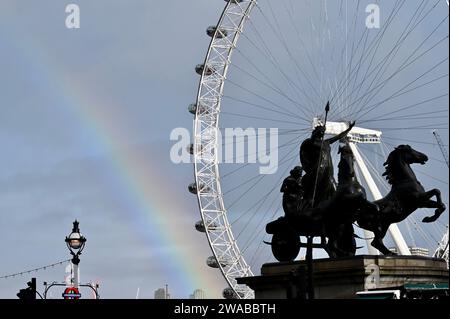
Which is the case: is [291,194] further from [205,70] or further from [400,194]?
[205,70]

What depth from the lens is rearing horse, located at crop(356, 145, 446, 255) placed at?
3291cm

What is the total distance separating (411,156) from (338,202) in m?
2.47

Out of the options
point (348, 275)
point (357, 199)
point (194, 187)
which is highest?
point (194, 187)

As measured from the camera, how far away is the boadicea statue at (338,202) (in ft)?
107

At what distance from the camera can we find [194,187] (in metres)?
63.4

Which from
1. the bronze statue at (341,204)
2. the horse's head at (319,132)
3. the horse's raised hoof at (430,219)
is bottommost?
the horse's raised hoof at (430,219)

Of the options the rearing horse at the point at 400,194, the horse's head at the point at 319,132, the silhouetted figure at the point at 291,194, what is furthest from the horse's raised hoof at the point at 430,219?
the horse's head at the point at 319,132

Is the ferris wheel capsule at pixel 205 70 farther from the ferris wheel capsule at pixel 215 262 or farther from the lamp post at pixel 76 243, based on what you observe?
the lamp post at pixel 76 243
